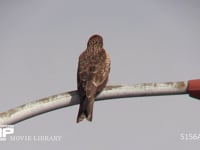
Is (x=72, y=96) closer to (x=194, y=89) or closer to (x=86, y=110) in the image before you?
(x=86, y=110)

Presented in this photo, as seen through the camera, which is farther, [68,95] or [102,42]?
[102,42]

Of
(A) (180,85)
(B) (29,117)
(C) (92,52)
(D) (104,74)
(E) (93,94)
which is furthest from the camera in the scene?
(C) (92,52)

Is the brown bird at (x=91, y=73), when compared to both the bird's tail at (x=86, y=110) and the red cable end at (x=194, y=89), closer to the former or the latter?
the bird's tail at (x=86, y=110)

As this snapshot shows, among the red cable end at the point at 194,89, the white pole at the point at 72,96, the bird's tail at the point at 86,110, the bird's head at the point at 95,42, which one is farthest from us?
the bird's head at the point at 95,42

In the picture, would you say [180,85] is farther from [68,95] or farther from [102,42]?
[102,42]

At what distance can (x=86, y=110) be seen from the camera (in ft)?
31.9

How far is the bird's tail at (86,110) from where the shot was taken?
→ 9656mm

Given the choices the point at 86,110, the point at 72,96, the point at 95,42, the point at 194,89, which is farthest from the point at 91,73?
the point at 194,89

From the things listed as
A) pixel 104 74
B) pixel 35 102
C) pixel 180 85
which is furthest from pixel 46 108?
pixel 104 74

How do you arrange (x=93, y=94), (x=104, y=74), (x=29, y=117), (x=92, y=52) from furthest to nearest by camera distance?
(x=92, y=52) → (x=104, y=74) → (x=93, y=94) → (x=29, y=117)

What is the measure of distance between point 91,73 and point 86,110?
5.21ft

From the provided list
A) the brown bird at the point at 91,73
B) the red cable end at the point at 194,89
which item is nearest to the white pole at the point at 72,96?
the red cable end at the point at 194,89

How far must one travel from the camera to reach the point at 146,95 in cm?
823

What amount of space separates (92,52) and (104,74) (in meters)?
1.22
